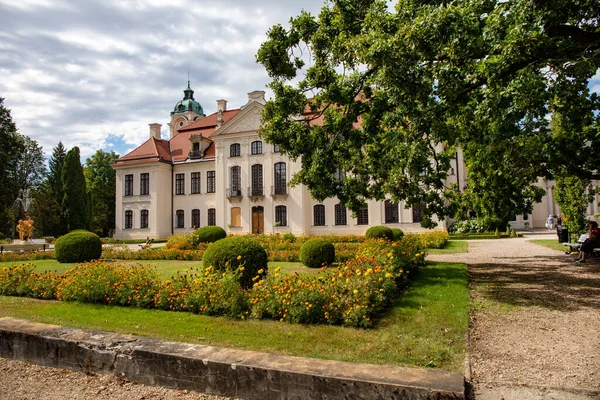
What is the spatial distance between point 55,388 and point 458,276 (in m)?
8.51

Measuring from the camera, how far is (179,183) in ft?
120

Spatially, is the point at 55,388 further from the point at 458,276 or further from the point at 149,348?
the point at 458,276

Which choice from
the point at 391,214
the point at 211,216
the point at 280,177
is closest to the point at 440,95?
the point at 391,214

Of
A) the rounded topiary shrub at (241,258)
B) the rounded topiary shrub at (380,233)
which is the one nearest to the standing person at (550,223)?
the rounded topiary shrub at (380,233)

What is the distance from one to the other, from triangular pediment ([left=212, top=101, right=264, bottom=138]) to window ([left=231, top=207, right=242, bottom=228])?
6368 mm

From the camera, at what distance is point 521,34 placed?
682 cm

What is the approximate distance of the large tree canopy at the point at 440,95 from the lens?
7.21 metres

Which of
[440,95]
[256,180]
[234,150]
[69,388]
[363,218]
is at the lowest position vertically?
[69,388]

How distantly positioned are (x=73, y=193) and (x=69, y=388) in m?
39.0

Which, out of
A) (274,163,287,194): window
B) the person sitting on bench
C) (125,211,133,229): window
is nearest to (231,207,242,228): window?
(274,163,287,194): window

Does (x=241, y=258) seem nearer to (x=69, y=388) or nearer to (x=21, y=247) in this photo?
(x=69, y=388)

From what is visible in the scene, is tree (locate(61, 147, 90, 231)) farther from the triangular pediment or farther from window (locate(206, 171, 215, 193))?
the triangular pediment

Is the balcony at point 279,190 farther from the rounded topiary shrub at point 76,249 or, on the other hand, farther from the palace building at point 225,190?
the rounded topiary shrub at point 76,249

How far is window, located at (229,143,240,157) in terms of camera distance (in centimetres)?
3341
